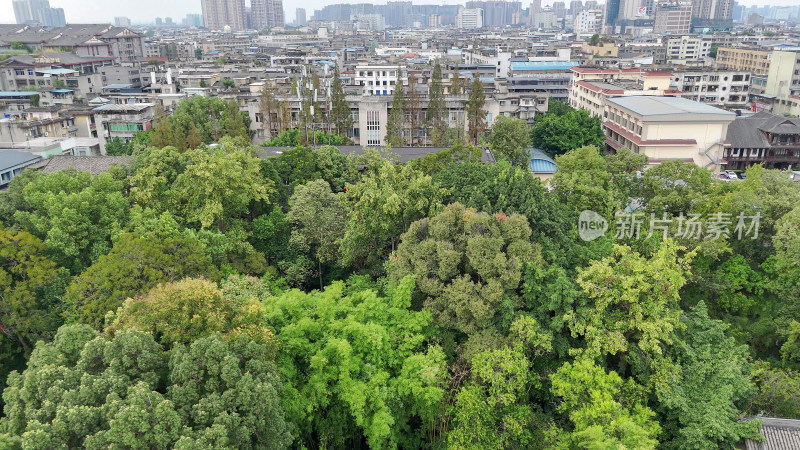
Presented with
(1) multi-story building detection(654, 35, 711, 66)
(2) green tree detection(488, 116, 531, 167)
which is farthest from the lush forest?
(1) multi-story building detection(654, 35, 711, 66)

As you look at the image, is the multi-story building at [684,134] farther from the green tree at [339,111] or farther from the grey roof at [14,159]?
the grey roof at [14,159]

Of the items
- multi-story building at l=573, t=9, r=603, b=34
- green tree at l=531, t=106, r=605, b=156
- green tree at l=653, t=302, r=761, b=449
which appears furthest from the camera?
multi-story building at l=573, t=9, r=603, b=34

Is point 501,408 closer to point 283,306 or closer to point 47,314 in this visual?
point 283,306

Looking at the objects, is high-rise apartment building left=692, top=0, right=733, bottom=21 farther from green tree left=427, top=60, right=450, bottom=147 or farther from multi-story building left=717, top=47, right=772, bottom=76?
green tree left=427, top=60, right=450, bottom=147

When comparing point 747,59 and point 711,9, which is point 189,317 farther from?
point 711,9

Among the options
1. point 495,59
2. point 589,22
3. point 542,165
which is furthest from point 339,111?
point 589,22

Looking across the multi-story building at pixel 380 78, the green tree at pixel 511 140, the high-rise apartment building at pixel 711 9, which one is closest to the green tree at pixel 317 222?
the green tree at pixel 511 140
